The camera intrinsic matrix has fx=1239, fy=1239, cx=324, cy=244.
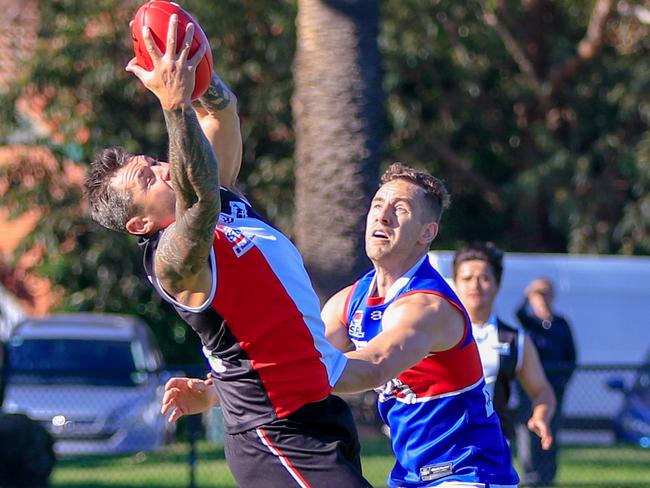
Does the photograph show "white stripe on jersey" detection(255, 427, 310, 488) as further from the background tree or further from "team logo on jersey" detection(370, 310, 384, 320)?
the background tree

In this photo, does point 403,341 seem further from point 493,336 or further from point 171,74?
point 493,336

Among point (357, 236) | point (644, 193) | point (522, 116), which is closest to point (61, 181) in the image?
point (522, 116)

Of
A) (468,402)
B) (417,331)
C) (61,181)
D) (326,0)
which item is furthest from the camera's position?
(61,181)

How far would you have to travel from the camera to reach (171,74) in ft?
12.1

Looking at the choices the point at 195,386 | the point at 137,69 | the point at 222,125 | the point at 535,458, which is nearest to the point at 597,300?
the point at 535,458

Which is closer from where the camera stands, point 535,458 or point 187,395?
point 187,395

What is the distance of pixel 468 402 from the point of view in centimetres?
460

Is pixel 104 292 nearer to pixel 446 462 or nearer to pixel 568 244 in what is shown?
pixel 568 244

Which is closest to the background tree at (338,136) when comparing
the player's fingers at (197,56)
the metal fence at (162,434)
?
the metal fence at (162,434)

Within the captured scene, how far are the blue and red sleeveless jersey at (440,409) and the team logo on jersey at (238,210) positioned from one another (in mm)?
639

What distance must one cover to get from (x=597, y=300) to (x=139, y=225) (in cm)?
1156

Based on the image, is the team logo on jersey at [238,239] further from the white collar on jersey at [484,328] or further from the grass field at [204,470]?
the grass field at [204,470]

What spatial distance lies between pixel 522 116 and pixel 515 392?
34.0ft

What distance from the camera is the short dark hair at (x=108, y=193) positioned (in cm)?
413
